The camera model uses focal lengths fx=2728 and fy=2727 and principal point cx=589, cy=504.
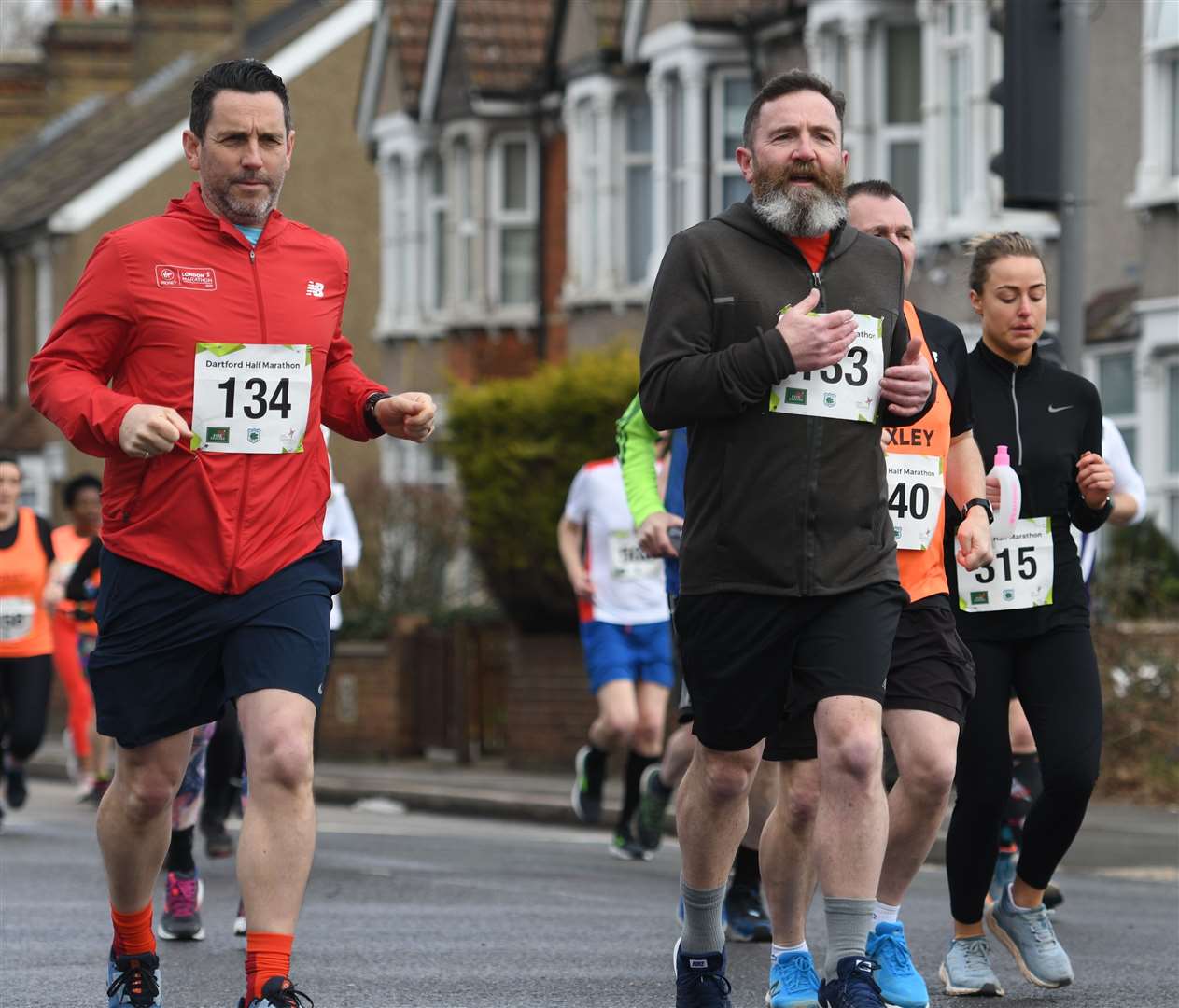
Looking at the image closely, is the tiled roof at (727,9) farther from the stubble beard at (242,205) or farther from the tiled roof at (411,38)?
the stubble beard at (242,205)

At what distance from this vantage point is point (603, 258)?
30719 mm

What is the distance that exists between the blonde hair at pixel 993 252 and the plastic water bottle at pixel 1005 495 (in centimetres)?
54

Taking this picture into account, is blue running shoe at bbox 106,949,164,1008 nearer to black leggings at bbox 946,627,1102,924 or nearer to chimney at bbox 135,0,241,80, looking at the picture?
black leggings at bbox 946,627,1102,924

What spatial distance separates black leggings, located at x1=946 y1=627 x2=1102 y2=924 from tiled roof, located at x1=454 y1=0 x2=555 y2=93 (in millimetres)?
26707

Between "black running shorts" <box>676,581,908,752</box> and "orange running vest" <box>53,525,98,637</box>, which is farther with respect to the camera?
"orange running vest" <box>53,525,98,637</box>

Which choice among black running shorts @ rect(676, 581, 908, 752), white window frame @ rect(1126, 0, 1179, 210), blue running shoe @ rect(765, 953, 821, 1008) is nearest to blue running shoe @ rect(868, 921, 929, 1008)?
blue running shoe @ rect(765, 953, 821, 1008)

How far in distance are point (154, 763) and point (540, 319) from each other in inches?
1071

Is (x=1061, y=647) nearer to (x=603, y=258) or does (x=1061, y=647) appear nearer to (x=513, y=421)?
(x=513, y=421)

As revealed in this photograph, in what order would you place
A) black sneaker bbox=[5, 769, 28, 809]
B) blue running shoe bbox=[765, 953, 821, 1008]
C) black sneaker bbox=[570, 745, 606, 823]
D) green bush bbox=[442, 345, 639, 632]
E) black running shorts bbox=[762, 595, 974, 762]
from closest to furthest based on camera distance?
1. blue running shoe bbox=[765, 953, 821, 1008]
2. black running shorts bbox=[762, 595, 974, 762]
3. black sneaker bbox=[570, 745, 606, 823]
4. black sneaker bbox=[5, 769, 28, 809]
5. green bush bbox=[442, 345, 639, 632]

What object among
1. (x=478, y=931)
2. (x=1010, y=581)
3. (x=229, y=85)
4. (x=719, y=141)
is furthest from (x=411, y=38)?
(x=229, y=85)

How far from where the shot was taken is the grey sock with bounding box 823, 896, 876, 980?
6.12 meters

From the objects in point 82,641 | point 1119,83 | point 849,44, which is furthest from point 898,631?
point 849,44

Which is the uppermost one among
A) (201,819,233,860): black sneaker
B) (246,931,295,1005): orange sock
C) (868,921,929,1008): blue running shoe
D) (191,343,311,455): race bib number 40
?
(191,343,311,455): race bib number 40

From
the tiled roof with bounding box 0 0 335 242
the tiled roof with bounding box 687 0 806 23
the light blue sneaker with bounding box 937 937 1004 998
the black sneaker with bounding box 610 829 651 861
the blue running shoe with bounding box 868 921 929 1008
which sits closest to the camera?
the blue running shoe with bounding box 868 921 929 1008
